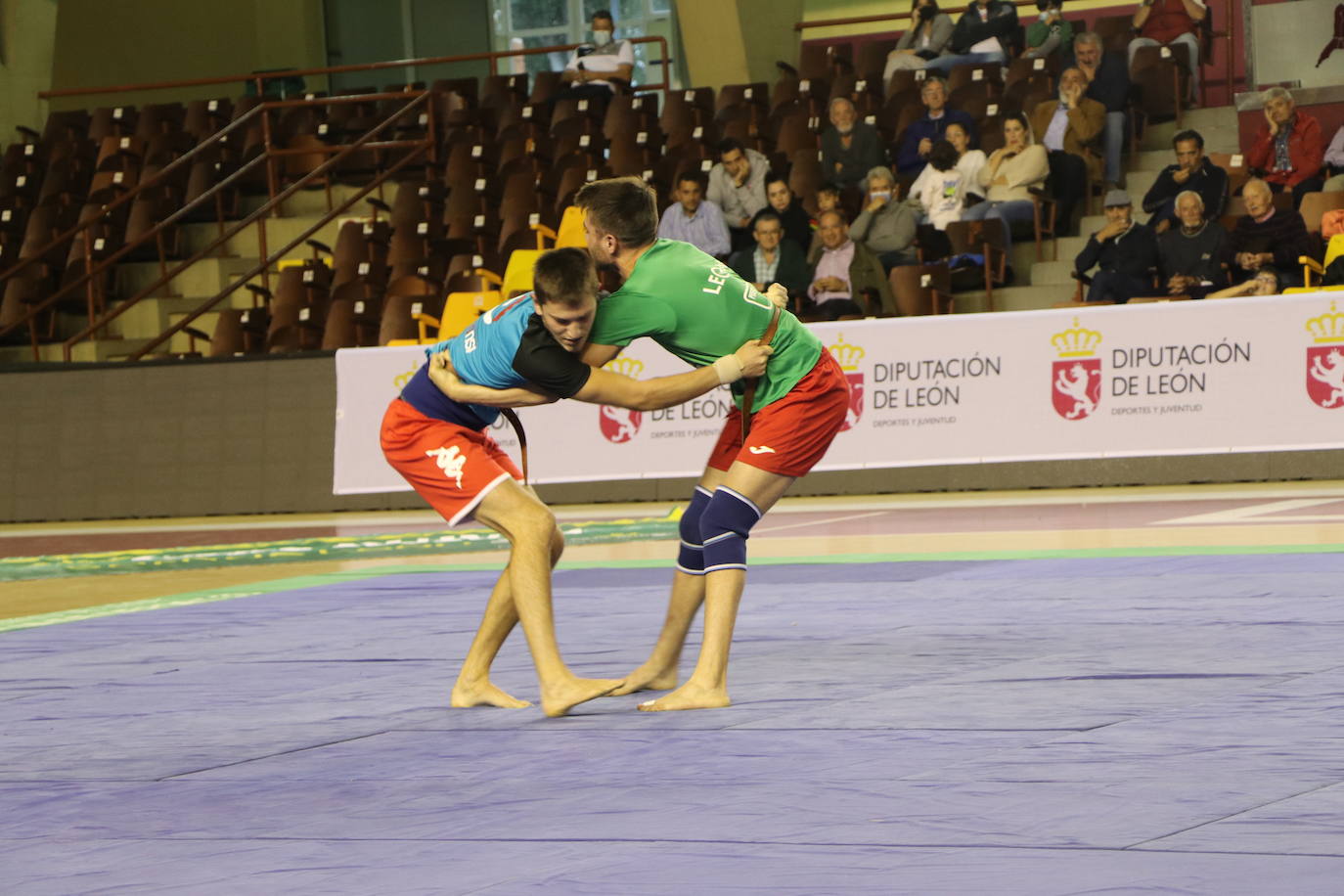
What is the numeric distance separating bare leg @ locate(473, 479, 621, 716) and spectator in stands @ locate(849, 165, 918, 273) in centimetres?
939

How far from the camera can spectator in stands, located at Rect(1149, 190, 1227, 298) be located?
12695 millimetres

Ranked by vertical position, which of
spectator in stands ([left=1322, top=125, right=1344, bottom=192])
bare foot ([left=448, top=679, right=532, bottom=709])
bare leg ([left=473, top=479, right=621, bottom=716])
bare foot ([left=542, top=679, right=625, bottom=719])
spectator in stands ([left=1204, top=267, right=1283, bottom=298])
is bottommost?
bare foot ([left=448, top=679, right=532, bottom=709])

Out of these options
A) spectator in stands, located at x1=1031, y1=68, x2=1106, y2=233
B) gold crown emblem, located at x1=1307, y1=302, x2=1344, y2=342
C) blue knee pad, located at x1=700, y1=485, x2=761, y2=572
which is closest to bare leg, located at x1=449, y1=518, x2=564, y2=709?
blue knee pad, located at x1=700, y1=485, x2=761, y2=572

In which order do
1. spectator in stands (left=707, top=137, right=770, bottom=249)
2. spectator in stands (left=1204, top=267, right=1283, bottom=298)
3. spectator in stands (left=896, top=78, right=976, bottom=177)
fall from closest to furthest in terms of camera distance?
spectator in stands (left=1204, top=267, right=1283, bottom=298)
spectator in stands (left=707, top=137, right=770, bottom=249)
spectator in stands (left=896, top=78, right=976, bottom=177)

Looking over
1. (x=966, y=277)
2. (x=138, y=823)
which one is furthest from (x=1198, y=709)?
(x=966, y=277)

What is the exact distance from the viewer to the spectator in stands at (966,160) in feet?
48.1

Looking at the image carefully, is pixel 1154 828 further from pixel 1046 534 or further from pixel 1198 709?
pixel 1046 534

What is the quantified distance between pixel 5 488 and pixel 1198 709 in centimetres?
1339

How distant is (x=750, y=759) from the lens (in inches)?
162

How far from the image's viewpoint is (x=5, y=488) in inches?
618

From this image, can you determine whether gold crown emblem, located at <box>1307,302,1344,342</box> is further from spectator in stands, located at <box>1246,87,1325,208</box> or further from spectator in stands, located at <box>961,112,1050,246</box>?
spectator in stands, located at <box>961,112,1050,246</box>

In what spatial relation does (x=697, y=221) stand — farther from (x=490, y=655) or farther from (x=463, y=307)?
(x=490, y=655)

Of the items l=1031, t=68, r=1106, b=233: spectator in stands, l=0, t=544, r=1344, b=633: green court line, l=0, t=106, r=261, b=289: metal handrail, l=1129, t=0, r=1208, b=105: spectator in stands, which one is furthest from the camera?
l=0, t=106, r=261, b=289: metal handrail

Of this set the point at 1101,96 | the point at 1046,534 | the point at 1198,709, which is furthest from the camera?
the point at 1101,96
